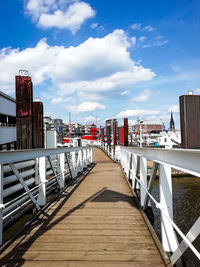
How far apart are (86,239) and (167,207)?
130 centimetres

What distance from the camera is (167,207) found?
235 cm

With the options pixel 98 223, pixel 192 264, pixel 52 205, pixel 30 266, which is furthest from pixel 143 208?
pixel 192 264

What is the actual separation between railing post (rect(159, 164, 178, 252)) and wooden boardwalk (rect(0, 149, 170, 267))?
0.67 feet

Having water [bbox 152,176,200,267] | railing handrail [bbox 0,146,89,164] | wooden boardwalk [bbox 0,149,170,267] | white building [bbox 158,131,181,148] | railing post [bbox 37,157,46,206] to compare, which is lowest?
water [bbox 152,176,200,267]

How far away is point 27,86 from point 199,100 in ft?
13.3

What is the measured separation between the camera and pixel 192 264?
5.64 m

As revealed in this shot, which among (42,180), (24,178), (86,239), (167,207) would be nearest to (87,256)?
(86,239)

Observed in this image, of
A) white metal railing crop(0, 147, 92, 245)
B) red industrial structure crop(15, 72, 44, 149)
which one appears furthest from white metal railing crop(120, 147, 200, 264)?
red industrial structure crop(15, 72, 44, 149)

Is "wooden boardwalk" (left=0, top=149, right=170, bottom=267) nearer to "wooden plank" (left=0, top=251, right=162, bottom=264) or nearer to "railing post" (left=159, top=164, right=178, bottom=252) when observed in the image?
"wooden plank" (left=0, top=251, right=162, bottom=264)

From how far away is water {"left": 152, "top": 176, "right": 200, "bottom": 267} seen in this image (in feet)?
20.5

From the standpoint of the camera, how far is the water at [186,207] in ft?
20.5

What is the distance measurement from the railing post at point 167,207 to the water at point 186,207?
4444 mm

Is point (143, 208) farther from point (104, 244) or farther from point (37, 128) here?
point (37, 128)

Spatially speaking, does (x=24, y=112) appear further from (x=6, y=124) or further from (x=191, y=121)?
(x=6, y=124)
